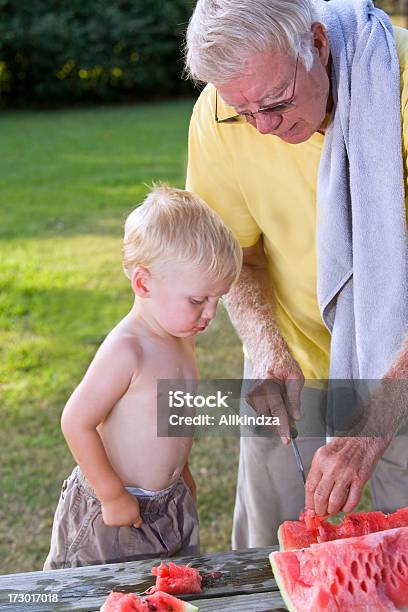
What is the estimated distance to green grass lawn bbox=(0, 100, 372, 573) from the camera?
155 inches

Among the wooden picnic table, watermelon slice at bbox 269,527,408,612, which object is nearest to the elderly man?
watermelon slice at bbox 269,527,408,612

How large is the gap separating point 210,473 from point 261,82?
2.46 m

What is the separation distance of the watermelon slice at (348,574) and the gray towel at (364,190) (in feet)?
2.01

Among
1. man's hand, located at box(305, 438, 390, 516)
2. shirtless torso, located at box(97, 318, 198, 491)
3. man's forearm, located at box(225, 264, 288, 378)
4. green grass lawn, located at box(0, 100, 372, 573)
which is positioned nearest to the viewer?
man's hand, located at box(305, 438, 390, 516)

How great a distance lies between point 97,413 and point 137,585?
525 millimetres

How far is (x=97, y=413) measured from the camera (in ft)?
7.36

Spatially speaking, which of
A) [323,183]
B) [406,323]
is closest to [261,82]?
[323,183]

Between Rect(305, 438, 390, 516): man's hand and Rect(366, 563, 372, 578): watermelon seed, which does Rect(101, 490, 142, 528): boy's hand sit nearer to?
Rect(305, 438, 390, 516): man's hand

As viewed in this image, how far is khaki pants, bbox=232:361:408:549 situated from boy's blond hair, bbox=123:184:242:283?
605 millimetres

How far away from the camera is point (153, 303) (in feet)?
7.52

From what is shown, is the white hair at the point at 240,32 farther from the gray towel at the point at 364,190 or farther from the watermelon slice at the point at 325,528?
the watermelon slice at the point at 325,528

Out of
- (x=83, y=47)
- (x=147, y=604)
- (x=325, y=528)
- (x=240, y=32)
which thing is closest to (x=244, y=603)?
(x=147, y=604)

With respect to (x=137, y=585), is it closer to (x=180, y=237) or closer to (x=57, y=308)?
(x=180, y=237)

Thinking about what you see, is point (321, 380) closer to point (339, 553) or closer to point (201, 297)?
point (201, 297)
